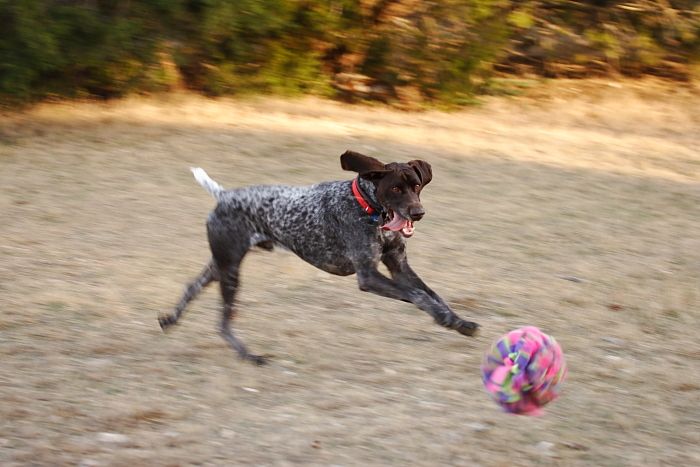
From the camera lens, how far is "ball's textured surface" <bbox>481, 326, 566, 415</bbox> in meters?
4.56

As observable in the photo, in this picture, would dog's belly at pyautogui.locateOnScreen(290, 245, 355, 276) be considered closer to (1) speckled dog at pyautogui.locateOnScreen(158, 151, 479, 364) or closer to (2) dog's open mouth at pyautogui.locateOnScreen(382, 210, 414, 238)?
(1) speckled dog at pyautogui.locateOnScreen(158, 151, 479, 364)

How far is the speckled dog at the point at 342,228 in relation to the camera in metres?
5.26

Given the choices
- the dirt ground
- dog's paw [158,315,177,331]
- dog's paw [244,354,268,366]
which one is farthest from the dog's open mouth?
dog's paw [158,315,177,331]

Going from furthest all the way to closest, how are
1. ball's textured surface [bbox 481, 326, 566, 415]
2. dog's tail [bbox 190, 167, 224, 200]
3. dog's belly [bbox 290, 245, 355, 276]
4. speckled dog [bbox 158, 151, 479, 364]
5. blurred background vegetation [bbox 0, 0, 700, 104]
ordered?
blurred background vegetation [bbox 0, 0, 700, 104] < dog's tail [bbox 190, 167, 224, 200] < dog's belly [bbox 290, 245, 355, 276] < speckled dog [bbox 158, 151, 479, 364] < ball's textured surface [bbox 481, 326, 566, 415]

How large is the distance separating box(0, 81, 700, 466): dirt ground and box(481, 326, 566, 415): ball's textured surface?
0.27 metres

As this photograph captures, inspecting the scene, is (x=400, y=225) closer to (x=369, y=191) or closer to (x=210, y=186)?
(x=369, y=191)

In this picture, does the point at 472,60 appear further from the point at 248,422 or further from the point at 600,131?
the point at 248,422

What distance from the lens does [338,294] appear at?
7191 millimetres

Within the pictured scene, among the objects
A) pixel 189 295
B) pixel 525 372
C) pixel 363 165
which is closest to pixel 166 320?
pixel 189 295

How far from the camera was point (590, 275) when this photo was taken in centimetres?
784

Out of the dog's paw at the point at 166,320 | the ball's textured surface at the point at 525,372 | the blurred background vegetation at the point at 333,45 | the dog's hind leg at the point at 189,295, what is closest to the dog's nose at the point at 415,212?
the ball's textured surface at the point at 525,372

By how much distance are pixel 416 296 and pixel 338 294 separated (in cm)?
196

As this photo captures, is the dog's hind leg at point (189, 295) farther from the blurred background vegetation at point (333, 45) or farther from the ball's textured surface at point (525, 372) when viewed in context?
the blurred background vegetation at point (333, 45)

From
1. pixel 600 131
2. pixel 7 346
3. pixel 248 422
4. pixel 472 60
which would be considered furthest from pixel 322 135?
pixel 248 422
